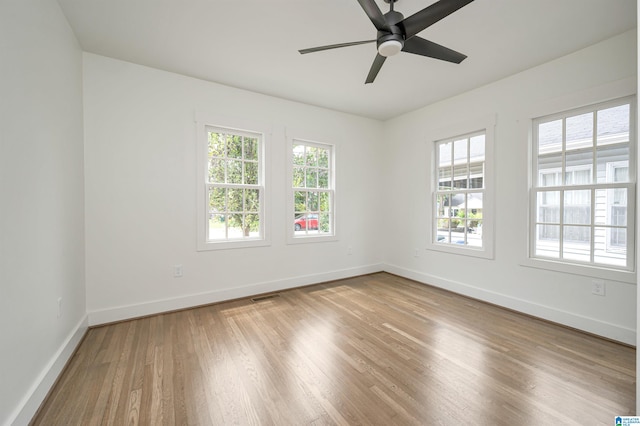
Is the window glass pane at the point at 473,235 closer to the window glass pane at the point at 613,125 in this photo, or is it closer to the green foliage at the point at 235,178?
the window glass pane at the point at 613,125

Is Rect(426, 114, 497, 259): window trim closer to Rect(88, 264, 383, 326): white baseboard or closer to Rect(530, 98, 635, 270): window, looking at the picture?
Rect(530, 98, 635, 270): window

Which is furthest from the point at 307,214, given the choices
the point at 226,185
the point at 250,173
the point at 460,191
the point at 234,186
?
the point at 460,191

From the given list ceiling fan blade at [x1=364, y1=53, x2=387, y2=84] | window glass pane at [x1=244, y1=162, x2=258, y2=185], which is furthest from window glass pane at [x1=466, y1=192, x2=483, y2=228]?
window glass pane at [x1=244, y1=162, x2=258, y2=185]

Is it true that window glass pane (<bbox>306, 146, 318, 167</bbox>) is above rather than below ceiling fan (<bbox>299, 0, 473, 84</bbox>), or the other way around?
below

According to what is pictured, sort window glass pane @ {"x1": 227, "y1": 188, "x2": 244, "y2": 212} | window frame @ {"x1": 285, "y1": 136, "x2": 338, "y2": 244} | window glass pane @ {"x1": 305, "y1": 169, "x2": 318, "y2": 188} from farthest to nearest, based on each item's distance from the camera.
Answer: window glass pane @ {"x1": 305, "y1": 169, "x2": 318, "y2": 188} < window frame @ {"x1": 285, "y1": 136, "x2": 338, "y2": 244} < window glass pane @ {"x1": 227, "y1": 188, "x2": 244, "y2": 212}

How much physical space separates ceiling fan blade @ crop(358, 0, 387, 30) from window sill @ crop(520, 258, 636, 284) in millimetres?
2931

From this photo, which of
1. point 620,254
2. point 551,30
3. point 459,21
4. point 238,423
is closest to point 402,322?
point 238,423

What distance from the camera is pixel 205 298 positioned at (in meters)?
3.34

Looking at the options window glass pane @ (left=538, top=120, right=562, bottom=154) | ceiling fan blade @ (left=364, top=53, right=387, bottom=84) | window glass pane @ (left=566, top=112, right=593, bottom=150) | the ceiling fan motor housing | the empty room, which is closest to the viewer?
the empty room

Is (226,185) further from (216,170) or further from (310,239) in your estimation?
(310,239)

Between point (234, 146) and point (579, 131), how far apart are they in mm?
3898

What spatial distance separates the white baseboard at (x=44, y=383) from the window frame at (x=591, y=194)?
4301 mm

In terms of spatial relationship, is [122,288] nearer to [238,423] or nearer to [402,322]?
[238,423]

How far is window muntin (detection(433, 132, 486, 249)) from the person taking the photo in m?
3.65
